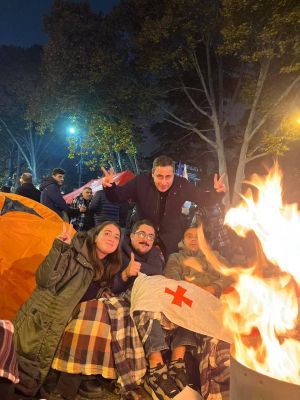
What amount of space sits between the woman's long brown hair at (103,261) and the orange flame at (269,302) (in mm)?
1353

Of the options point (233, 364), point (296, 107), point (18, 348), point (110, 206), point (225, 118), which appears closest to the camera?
point (233, 364)

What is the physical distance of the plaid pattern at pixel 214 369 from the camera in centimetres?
352

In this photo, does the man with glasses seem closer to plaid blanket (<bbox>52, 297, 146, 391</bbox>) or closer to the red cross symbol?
the red cross symbol

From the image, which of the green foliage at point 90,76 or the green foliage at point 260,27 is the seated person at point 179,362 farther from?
the green foliage at point 90,76

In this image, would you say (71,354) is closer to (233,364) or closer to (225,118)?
(233,364)

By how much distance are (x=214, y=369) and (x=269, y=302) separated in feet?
4.14

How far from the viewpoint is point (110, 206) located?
859cm

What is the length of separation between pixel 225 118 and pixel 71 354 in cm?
1534

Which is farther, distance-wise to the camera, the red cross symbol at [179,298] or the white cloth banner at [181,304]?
the red cross symbol at [179,298]

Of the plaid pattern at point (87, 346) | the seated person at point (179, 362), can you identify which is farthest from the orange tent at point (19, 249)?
the seated person at point (179, 362)

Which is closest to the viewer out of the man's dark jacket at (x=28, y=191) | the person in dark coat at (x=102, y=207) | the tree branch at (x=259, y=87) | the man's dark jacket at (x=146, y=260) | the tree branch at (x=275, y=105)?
the man's dark jacket at (x=146, y=260)

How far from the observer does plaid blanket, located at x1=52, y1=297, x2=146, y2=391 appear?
11.6 feet

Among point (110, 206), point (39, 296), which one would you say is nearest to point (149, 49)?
point (110, 206)

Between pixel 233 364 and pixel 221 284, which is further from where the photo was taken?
pixel 221 284
